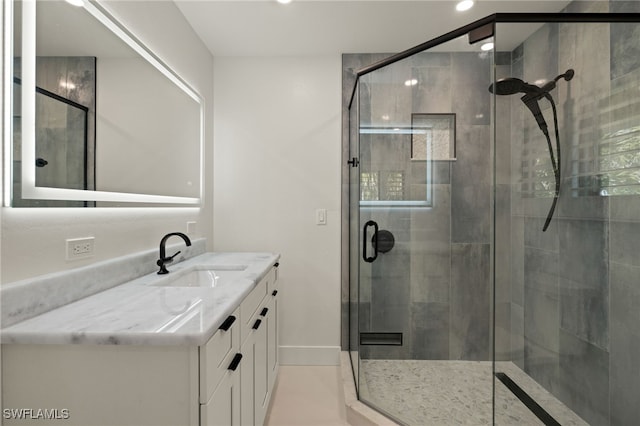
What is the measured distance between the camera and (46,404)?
79 cm

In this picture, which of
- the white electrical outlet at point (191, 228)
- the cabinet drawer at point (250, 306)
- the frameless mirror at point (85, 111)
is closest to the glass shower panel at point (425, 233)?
the cabinet drawer at point (250, 306)

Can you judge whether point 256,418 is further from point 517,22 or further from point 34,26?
point 517,22

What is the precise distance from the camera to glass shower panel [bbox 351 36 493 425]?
1.73 metres

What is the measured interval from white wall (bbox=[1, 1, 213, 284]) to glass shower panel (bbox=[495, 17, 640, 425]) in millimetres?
1843

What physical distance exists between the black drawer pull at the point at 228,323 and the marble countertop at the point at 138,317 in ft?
0.09

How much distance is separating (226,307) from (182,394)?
263 millimetres

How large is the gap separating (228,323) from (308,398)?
136 centimetres

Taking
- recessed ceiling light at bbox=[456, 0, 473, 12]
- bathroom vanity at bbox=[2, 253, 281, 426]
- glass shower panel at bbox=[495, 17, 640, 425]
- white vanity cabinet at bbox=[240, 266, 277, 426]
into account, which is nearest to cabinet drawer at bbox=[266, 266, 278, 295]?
white vanity cabinet at bbox=[240, 266, 277, 426]

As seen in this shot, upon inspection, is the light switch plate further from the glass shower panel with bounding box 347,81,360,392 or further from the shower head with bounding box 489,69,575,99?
the shower head with bounding box 489,69,575,99

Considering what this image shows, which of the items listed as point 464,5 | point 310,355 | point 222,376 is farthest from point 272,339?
point 464,5

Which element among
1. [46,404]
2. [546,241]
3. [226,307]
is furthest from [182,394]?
[546,241]

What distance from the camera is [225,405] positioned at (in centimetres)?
97

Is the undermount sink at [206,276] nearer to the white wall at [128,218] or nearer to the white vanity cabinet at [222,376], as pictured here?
the white wall at [128,218]

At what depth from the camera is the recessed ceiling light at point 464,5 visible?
1.79 m
